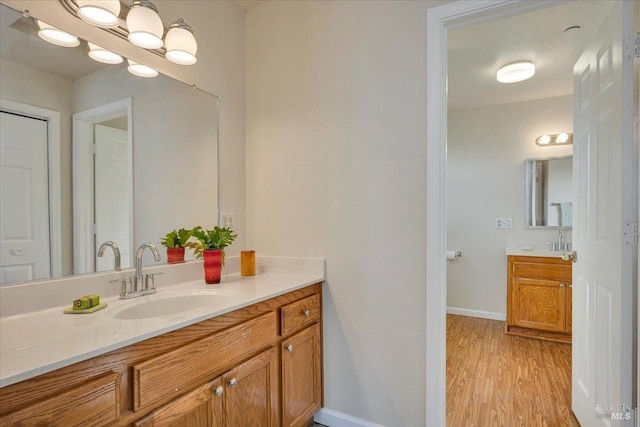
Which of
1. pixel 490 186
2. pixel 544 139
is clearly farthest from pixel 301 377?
pixel 544 139

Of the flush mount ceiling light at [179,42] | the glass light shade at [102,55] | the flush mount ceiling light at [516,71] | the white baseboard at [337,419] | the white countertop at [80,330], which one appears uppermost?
the flush mount ceiling light at [516,71]

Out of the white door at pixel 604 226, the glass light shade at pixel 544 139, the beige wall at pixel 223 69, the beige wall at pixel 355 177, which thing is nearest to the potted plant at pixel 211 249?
the beige wall at pixel 223 69

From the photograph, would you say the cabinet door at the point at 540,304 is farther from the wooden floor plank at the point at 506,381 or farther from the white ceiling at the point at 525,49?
the white ceiling at the point at 525,49

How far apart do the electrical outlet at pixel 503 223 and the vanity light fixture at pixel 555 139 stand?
0.89 m

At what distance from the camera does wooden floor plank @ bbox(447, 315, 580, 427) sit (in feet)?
6.21

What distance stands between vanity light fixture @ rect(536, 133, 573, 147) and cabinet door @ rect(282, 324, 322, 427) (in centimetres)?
328

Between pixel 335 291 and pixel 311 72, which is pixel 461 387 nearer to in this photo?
pixel 335 291

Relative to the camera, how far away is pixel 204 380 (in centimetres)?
111

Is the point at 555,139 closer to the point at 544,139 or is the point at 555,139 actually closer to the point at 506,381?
the point at 544,139

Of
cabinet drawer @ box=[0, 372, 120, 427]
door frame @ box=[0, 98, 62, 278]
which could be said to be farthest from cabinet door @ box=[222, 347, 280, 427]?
door frame @ box=[0, 98, 62, 278]

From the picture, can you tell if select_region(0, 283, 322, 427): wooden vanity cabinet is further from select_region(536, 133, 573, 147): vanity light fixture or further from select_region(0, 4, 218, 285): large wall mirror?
select_region(536, 133, 573, 147): vanity light fixture

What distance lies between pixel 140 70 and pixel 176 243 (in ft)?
2.82

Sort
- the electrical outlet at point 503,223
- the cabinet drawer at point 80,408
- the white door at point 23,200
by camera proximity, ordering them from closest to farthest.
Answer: the cabinet drawer at point 80,408 < the white door at point 23,200 < the electrical outlet at point 503,223

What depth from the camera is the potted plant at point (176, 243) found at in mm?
1650
